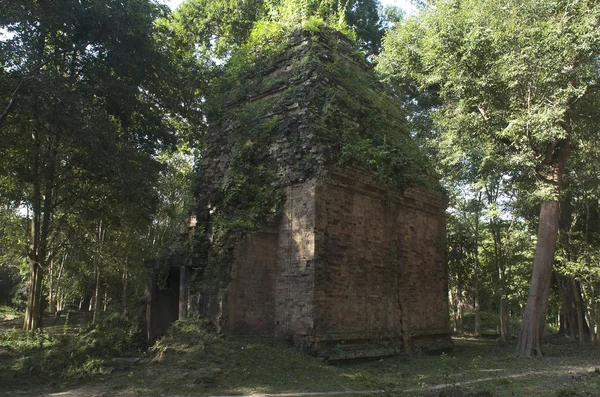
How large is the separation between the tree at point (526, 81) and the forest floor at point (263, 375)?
166 inches

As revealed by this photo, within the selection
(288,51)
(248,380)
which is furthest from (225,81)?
(248,380)

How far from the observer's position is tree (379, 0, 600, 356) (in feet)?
41.4

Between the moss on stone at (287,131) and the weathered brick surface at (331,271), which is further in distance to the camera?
the moss on stone at (287,131)

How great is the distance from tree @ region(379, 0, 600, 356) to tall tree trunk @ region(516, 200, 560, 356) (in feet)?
0.09

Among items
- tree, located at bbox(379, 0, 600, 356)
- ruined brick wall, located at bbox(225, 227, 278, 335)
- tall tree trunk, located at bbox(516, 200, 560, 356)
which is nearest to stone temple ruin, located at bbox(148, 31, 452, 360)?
ruined brick wall, located at bbox(225, 227, 278, 335)

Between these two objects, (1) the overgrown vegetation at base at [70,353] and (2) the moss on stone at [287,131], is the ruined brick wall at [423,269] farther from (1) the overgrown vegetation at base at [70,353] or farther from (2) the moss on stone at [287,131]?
(1) the overgrown vegetation at base at [70,353]

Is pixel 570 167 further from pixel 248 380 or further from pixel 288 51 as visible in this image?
pixel 248 380

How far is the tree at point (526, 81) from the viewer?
12633mm

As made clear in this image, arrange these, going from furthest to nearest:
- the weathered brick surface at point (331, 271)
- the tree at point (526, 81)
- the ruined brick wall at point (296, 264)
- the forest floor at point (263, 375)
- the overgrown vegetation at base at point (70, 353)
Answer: the tree at point (526, 81)
the weathered brick surface at point (331, 271)
the ruined brick wall at point (296, 264)
the overgrown vegetation at base at point (70, 353)
the forest floor at point (263, 375)

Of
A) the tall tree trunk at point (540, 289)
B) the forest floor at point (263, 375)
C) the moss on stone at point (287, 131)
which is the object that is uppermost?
the moss on stone at point (287, 131)

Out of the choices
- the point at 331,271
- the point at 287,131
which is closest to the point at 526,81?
the point at 287,131

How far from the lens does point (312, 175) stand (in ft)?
40.5

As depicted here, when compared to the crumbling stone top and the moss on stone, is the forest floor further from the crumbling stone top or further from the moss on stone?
the crumbling stone top

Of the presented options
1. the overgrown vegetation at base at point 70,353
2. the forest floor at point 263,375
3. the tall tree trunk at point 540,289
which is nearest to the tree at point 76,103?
the overgrown vegetation at base at point 70,353
